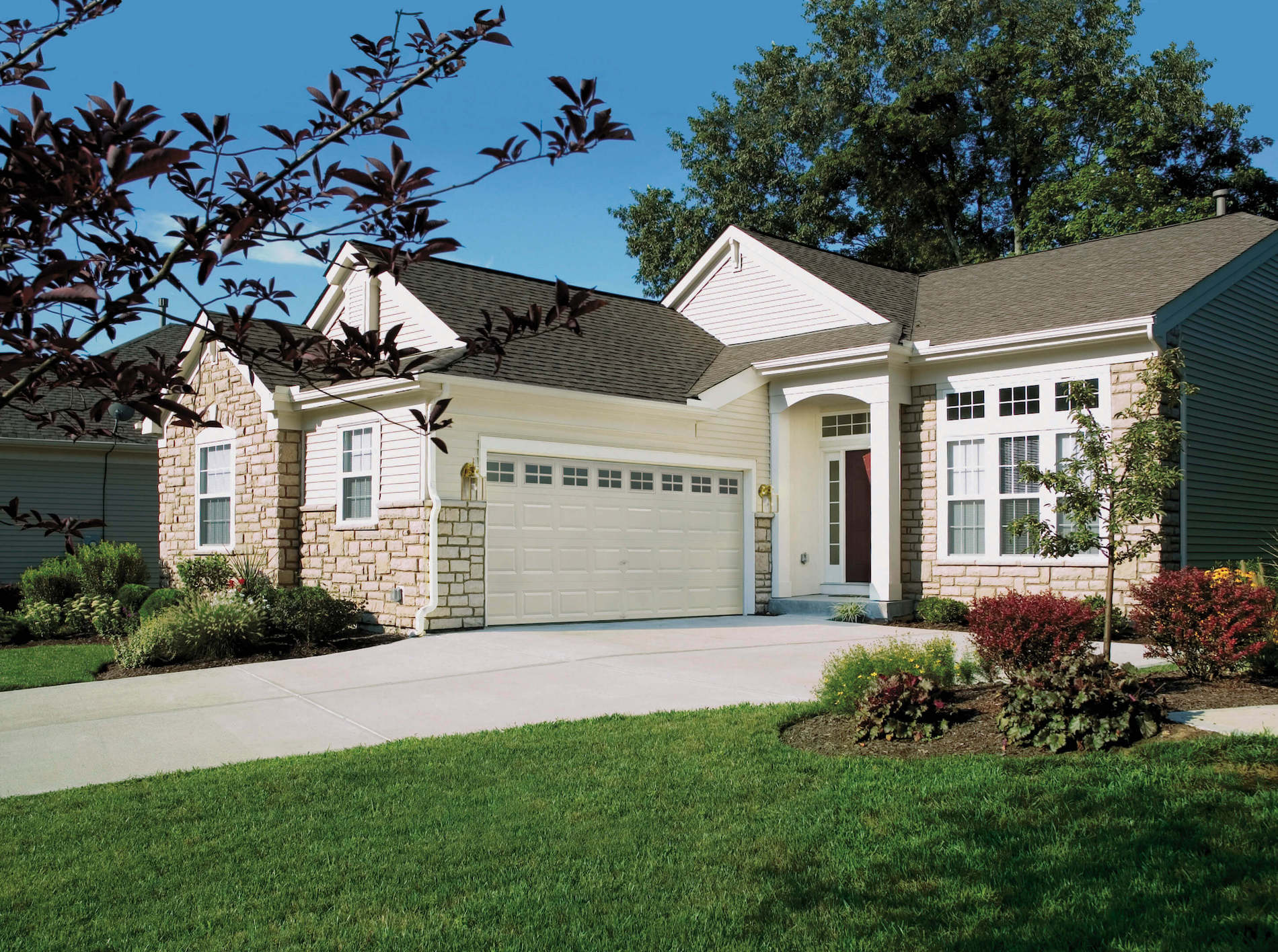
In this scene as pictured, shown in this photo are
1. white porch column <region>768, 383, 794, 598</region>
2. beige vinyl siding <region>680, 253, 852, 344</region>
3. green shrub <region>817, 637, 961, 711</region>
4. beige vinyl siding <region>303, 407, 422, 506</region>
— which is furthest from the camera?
beige vinyl siding <region>680, 253, 852, 344</region>

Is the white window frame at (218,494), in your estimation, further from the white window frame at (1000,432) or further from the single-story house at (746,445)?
the white window frame at (1000,432)

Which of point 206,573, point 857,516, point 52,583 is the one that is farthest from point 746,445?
point 52,583

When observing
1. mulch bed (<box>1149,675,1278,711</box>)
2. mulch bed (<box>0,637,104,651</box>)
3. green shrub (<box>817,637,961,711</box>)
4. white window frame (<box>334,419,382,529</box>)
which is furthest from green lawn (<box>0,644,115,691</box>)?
mulch bed (<box>1149,675,1278,711</box>)

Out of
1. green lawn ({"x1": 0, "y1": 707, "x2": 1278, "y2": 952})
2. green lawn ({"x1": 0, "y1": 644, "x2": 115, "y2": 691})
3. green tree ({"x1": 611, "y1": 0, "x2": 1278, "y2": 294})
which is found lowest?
green lawn ({"x1": 0, "y1": 644, "x2": 115, "y2": 691})

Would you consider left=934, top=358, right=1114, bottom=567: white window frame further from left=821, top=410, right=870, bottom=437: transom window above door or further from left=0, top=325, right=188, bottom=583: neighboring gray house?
left=0, top=325, right=188, bottom=583: neighboring gray house

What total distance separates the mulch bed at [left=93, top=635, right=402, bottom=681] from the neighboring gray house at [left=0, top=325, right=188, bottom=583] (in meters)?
8.72

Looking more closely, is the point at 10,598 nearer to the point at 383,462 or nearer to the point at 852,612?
the point at 383,462

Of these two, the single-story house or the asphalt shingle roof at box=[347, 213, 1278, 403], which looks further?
the asphalt shingle roof at box=[347, 213, 1278, 403]

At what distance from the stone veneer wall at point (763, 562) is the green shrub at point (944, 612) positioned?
2.61 meters

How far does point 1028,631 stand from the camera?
7.96 meters

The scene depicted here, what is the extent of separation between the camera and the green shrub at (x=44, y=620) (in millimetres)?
15586

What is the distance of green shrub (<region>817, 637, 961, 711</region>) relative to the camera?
7.52m

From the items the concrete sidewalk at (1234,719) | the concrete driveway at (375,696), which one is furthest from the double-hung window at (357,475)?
the concrete sidewalk at (1234,719)

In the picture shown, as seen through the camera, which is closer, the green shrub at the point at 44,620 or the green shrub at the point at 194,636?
the green shrub at the point at 194,636
